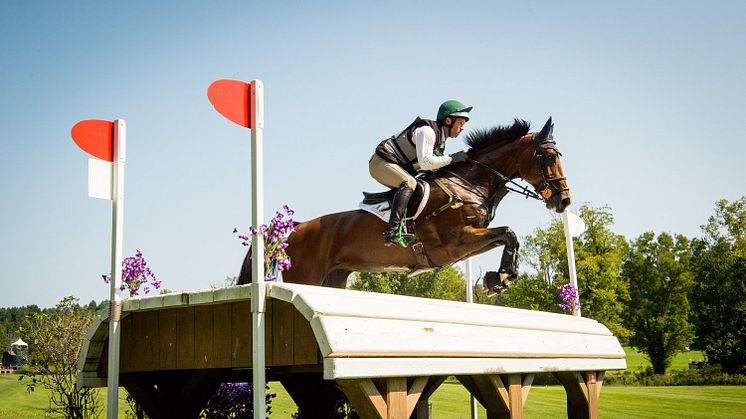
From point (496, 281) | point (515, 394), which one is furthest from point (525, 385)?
point (496, 281)

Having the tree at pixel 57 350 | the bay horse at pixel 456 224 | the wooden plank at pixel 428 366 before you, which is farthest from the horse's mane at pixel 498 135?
the tree at pixel 57 350

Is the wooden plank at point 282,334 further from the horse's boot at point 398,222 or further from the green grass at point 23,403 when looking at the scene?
the green grass at point 23,403

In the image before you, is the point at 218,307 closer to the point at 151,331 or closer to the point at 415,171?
the point at 151,331

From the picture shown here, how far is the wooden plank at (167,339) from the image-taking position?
369 cm

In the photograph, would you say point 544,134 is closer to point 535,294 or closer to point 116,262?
point 116,262

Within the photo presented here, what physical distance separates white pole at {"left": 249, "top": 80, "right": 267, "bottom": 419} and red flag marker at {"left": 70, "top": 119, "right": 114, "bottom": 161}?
1.09 meters

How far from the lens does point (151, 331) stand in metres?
3.86

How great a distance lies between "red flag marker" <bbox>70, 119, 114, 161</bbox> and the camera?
378 centimetres

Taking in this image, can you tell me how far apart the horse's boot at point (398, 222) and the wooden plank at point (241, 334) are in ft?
5.33

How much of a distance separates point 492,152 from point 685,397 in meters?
14.5

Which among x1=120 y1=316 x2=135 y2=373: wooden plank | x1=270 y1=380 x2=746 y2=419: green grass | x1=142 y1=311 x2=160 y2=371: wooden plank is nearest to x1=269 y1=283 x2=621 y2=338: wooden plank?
x1=142 y1=311 x2=160 y2=371: wooden plank

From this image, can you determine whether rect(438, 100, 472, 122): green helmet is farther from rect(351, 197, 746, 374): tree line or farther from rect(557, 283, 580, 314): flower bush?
rect(351, 197, 746, 374): tree line

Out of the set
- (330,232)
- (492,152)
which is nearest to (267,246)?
(330,232)

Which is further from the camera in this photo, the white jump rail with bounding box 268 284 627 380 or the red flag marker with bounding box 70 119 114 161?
the red flag marker with bounding box 70 119 114 161
